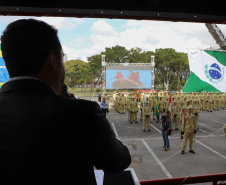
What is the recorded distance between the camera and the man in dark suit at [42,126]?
0.60m

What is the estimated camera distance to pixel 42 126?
61cm

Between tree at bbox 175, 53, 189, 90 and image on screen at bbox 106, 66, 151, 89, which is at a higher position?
tree at bbox 175, 53, 189, 90

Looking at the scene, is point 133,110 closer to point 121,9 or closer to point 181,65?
point 121,9

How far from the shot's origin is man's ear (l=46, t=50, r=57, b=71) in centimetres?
71

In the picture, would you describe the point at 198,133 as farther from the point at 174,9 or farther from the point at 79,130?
the point at 79,130

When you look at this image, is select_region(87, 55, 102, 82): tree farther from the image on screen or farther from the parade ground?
the parade ground

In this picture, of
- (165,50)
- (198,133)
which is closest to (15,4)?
(198,133)

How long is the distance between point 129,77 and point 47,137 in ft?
77.4

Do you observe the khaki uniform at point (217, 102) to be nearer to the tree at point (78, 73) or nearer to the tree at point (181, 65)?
the tree at point (181, 65)

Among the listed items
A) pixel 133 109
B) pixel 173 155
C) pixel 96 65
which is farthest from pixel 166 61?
pixel 173 155

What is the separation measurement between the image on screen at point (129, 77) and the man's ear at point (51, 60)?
21790 millimetres

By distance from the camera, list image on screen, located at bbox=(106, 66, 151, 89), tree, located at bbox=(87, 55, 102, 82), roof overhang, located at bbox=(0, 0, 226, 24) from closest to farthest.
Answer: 1. roof overhang, located at bbox=(0, 0, 226, 24)
2. image on screen, located at bbox=(106, 66, 151, 89)
3. tree, located at bbox=(87, 55, 102, 82)

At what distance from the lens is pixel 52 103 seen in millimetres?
635

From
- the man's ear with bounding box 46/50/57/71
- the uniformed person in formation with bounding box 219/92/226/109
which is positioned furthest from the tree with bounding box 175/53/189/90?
the man's ear with bounding box 46/50/57/71
